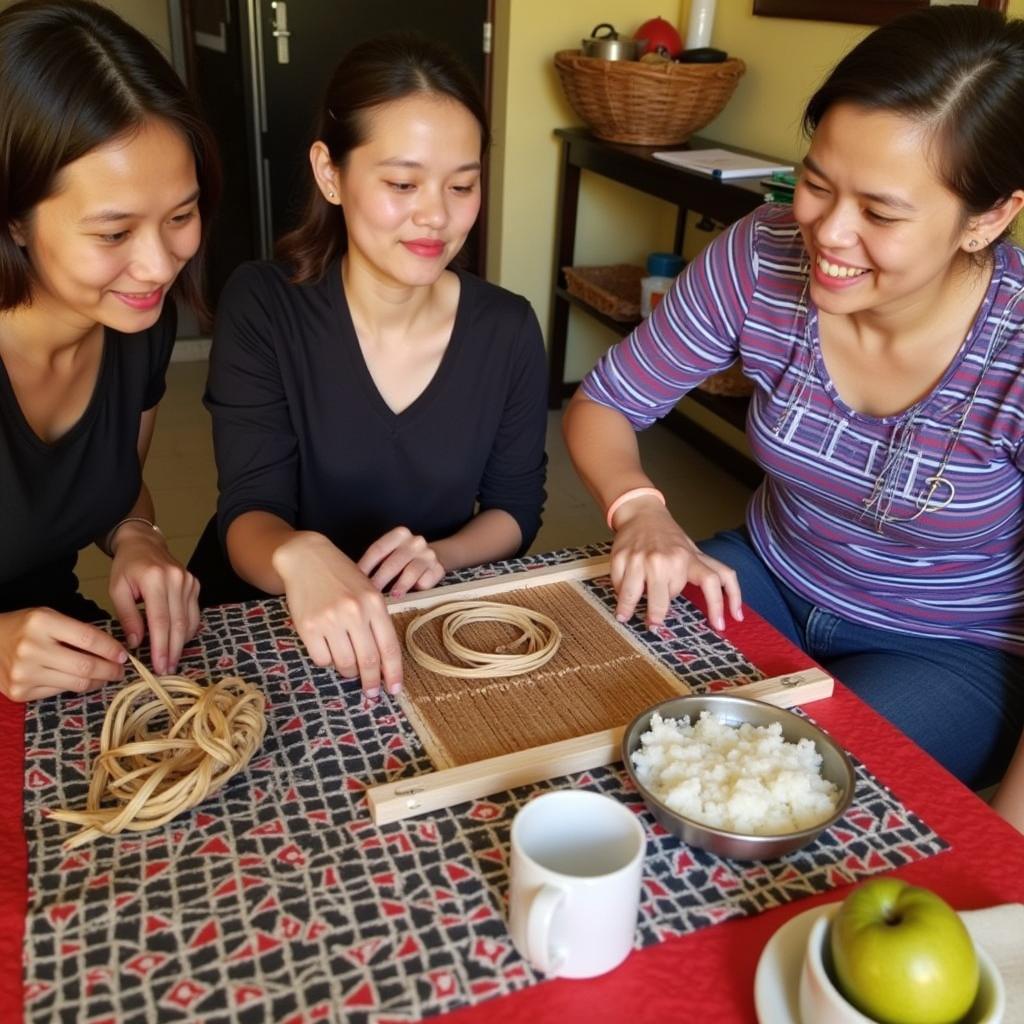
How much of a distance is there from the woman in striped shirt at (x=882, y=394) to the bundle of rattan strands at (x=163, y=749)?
42cm

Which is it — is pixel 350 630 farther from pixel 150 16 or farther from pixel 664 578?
pixel 150 16

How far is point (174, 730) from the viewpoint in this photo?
0.86 metres

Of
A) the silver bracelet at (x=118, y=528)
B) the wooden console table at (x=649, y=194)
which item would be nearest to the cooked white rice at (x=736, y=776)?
the silver bracelet at (x=118, y=528)

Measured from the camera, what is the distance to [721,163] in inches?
105

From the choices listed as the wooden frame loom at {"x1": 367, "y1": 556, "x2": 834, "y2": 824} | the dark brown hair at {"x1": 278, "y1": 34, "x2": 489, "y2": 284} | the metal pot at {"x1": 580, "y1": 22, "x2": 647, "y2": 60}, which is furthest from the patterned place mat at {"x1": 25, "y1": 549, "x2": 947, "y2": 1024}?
the metal pot at {"x1": 580, "y1": 22, "x2": 647, "y2": 60}

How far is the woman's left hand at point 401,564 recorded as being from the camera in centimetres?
112

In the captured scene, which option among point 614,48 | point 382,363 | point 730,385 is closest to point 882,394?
point 382,363

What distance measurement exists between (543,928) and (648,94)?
2.66m

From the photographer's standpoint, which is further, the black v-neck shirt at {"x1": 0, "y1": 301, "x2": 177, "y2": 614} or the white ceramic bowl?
the black v-neck shirt at {"x1": 0, "y1": 301, "x2": 177, "y2": 614}

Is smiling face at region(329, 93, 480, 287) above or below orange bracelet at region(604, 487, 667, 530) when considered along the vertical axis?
above

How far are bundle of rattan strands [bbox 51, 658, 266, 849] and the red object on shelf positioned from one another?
2.66 meters

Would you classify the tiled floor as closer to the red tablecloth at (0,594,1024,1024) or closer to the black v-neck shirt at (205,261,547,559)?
the black v-neck shirt at (205,261,547,559)

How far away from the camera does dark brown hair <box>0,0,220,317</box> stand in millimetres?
1006

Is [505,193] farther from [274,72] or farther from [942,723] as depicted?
[942,723]
